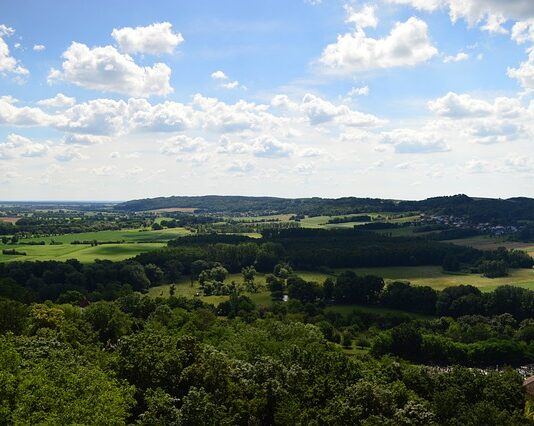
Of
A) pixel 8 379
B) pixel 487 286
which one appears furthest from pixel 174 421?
pixel 487 286

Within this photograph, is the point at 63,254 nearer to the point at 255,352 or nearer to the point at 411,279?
the point at 411,279

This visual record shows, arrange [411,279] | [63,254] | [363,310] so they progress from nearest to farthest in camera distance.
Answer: [363,310], [411,279], [63,254]

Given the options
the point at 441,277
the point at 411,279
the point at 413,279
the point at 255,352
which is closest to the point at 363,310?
the point at 411,279

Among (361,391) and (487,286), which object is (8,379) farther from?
(487,286)

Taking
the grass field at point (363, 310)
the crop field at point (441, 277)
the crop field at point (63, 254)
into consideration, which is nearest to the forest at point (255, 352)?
the grass field at point (363, 310)

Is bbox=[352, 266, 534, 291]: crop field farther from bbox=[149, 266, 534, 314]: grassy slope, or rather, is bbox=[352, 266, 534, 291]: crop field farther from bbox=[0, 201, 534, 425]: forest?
bbox=[0, 201, 534, 425]: forest

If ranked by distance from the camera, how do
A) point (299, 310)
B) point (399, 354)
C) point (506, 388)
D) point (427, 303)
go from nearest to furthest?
point (506, 388) < point (399, 354) < point (299, 310) < point (427, 303)

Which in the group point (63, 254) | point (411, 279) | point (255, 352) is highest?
point (63, 254)

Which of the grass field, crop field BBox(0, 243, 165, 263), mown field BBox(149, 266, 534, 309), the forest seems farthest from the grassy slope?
crop field BBox(0, 243, 165, 263)

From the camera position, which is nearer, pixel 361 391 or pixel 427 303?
pixel 361 391

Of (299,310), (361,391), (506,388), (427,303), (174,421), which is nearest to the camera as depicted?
(174,421)

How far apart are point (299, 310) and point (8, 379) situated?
3774 inches

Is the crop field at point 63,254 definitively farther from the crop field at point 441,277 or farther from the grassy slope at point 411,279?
the crop field at point 441,277

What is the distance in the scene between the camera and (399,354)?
343ft
